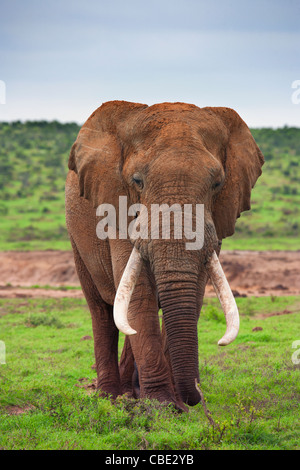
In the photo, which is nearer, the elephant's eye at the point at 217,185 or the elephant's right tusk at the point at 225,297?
the elephant's right tusk at the point at 225,297

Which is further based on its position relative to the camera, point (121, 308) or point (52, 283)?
point (52, 283)

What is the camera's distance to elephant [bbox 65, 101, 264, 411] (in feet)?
18.3

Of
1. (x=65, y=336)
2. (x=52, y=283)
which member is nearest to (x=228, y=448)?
(x=65, y=336)

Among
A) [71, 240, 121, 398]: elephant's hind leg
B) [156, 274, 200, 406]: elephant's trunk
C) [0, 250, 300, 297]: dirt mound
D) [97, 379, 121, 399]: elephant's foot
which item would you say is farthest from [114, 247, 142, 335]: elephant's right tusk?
[0, 250, 300, 297]: dirt mound

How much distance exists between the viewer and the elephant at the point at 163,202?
5574 millimetres

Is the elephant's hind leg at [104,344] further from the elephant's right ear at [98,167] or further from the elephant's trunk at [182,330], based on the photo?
the elephant's trunk at [182,330]

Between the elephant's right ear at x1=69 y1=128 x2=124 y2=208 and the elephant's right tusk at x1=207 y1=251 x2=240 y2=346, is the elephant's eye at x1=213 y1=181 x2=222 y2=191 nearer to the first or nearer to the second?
the elephant's right tusk at x1=207 y1=251 x2=240 y2=346

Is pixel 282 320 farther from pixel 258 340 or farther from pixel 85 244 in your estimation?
pixel 85 244

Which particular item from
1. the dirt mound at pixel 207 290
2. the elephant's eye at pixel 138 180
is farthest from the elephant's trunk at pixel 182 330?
the dirt mound at pixel 207 290

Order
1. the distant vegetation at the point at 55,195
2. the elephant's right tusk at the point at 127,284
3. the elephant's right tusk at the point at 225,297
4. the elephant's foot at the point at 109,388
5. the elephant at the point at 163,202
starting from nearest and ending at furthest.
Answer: the elephant's right tusk at the point at 225,297, the elephant at the point at 163,202, the elephant's right tusk at the point at 127,284, the elephant's foot at the point at 109,388, the distant vegetation at the point at 55,195

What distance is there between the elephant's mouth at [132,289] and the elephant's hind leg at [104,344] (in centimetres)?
201

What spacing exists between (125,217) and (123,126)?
0.86m

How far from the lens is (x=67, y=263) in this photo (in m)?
20.5

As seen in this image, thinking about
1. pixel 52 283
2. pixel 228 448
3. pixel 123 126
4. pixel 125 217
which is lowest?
pixel 52 283
